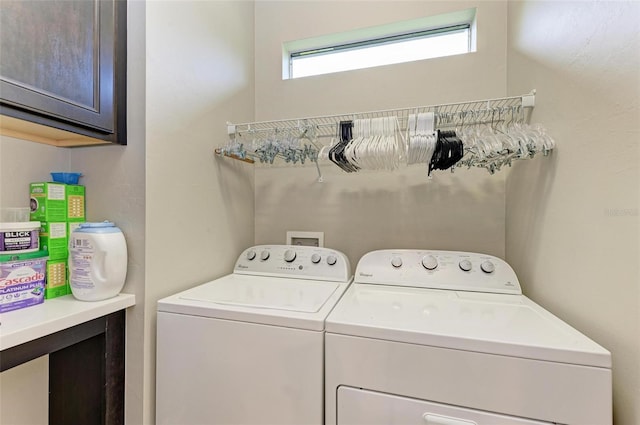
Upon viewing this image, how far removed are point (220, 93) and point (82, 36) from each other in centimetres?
62

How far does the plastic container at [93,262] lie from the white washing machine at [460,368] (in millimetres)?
769

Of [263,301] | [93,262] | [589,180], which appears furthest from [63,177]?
[589,180]

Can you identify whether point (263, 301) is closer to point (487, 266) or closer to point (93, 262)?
point (93, 262)

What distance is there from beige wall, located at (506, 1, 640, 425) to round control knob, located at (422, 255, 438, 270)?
0.38m

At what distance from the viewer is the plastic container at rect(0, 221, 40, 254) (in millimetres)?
815

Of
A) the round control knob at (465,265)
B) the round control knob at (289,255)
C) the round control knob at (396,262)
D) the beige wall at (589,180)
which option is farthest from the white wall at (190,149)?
the beige wall at (589,180)

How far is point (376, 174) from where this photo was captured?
1611mm

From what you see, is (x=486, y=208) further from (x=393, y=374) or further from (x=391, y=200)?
(x=393, y=374)

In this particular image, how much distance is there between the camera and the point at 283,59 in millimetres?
1803

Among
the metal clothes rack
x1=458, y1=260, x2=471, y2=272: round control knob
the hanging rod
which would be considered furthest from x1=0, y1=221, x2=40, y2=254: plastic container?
x1=458, y1=260, x2=471, y2=272: round control knob

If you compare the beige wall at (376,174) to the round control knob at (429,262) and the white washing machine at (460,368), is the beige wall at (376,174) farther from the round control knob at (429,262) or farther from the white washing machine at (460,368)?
the white washing machine at (460,368)

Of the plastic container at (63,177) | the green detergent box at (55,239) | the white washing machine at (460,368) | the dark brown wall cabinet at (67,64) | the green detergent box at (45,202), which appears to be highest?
the dark brown wall cabinet at (67,64)

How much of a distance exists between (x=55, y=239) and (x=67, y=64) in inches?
22.7

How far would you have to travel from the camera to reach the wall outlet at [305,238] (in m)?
1.70
